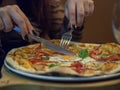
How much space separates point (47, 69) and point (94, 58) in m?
0.16

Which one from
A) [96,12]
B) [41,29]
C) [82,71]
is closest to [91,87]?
[82,71]

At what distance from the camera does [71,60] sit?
2.73 feet

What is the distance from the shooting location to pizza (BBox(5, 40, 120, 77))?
725mm

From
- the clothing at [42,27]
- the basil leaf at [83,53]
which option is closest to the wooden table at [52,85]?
the basil leaf at [83,53]

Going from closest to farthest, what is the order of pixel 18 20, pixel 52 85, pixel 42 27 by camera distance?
pixel 52 85
pixel 18 20
pixel 42 27

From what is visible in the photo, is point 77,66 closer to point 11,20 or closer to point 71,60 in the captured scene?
point 71,60

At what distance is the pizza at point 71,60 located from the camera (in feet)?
2.38

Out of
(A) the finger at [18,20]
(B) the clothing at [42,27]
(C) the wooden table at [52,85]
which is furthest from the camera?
(B) the clothing at [42,27]

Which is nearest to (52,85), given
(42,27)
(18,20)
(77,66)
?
(77,66)

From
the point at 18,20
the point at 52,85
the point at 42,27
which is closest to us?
the point at 52,85

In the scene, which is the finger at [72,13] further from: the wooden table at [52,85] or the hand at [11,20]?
the wooden table at [52,85]

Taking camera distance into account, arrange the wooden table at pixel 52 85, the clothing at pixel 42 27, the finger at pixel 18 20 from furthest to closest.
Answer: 1. the clothing at pixel 42 27
2. the finger at pixel 18 20
3. the wooden table at pixel 52 85

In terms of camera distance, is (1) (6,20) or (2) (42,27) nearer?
(1) (6,20)

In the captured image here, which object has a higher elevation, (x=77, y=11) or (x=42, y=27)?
(x=77, y=11)
